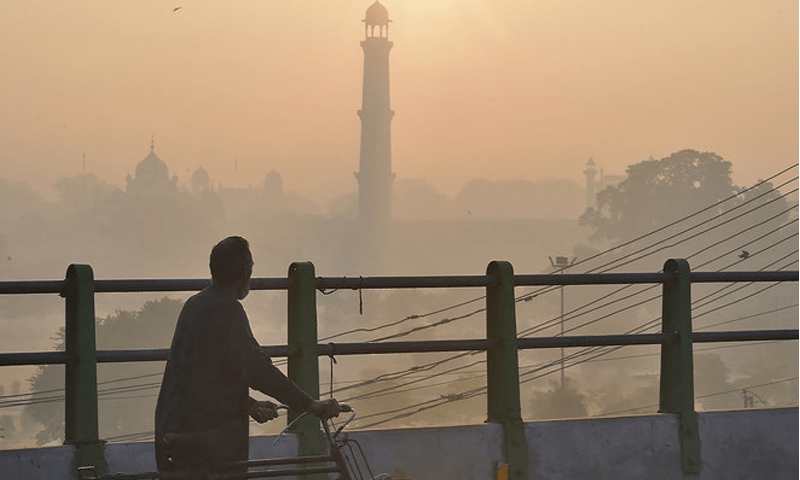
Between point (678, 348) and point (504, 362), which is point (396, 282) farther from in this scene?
point (678, 348)

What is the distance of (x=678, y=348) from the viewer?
9.36m

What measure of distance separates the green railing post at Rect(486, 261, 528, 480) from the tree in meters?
165

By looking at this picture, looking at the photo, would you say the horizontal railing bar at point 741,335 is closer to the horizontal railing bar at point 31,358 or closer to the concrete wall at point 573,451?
the concrete wall at point 573,451

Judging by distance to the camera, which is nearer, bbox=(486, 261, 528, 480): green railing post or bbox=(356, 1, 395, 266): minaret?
bbox=(486, 261, 528, 480): green railing post

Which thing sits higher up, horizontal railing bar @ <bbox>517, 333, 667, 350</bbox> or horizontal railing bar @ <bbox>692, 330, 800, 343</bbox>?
horizontal railing bar @ <bbox>692, 330, 800, 343</bbox>

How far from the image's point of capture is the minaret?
178250mm

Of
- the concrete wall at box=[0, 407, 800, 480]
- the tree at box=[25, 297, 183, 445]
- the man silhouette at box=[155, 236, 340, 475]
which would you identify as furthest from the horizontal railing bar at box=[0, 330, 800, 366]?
the tree at box=[25, 297, 183, 445]

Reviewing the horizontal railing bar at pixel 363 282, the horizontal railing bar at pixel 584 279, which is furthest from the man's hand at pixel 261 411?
the horizontal railing bar at pixel 584 279

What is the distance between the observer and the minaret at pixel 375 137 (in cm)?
17825

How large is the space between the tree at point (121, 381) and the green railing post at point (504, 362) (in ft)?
542

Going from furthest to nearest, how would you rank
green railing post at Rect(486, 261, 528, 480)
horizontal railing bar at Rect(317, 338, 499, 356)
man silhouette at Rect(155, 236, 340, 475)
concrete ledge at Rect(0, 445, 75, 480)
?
green railing post at Rect(486, 261, 528, 480) < horizontal railing bar at Rect(317, 338, 499, 356) < concrete ledge at Rect(0, 445, 75, 480) < man silhouette at Rect(155, 236, 340, 475)

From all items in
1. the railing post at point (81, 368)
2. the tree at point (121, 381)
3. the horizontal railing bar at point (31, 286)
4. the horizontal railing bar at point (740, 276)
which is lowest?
the railing post at point (81, 368)

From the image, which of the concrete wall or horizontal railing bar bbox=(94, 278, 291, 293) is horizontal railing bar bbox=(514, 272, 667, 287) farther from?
horizontal railing bar bbox=(94, 278, 291, 293)

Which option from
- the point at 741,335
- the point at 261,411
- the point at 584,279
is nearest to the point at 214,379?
the point at 261,411
